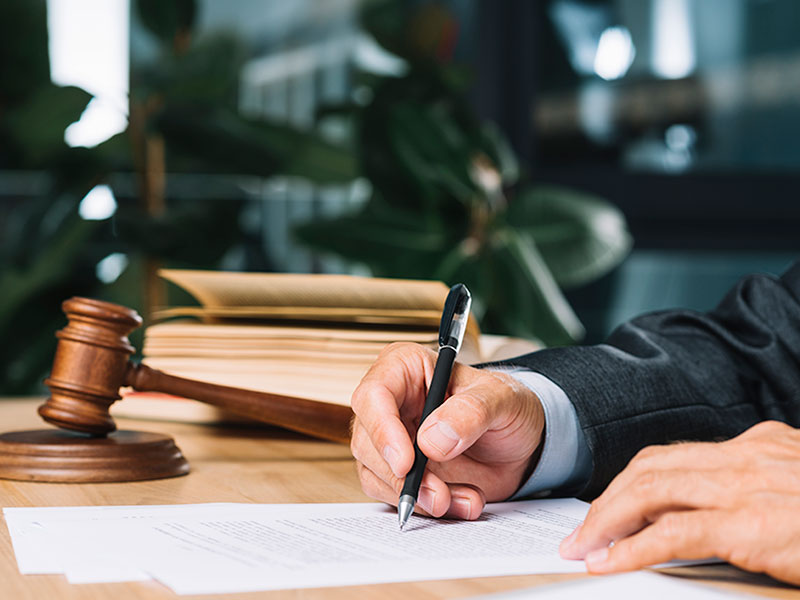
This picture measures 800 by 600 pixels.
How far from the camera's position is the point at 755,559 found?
557 millimetres

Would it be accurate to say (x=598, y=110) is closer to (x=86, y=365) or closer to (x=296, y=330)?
(x=296, y=330)

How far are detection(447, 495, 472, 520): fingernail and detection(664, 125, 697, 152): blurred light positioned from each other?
2.38m

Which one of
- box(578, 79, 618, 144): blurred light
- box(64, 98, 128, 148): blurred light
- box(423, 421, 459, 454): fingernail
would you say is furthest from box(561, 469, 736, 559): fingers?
box(578, 79, 618, 144): blurred light

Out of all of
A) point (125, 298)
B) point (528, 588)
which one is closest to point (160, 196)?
point (125, 298)

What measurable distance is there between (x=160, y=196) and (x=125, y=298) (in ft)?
1.16

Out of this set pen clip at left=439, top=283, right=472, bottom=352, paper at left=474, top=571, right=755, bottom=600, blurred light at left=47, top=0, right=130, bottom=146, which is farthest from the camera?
blurred light at left=47, top=0, right=130, bottom=146

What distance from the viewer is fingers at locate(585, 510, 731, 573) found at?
562 millimetres

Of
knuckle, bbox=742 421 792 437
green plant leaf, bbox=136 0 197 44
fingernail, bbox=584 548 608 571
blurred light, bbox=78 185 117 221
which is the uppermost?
green plant leaf, bbox=136 0 197 44

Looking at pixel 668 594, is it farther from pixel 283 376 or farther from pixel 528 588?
pixel 283 376

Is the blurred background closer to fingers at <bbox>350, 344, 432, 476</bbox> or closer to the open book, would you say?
the open book

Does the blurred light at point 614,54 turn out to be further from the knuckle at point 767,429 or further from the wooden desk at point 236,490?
the knuckle at point 767,429

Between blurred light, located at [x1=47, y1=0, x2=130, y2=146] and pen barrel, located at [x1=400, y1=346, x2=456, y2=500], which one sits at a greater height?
blurred light, located at [x1=47, y1=0, x2=130, y2=146]

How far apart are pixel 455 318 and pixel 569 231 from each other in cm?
156

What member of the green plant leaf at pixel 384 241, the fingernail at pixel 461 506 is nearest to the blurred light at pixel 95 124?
the green plant leaf at pixel 384 241
